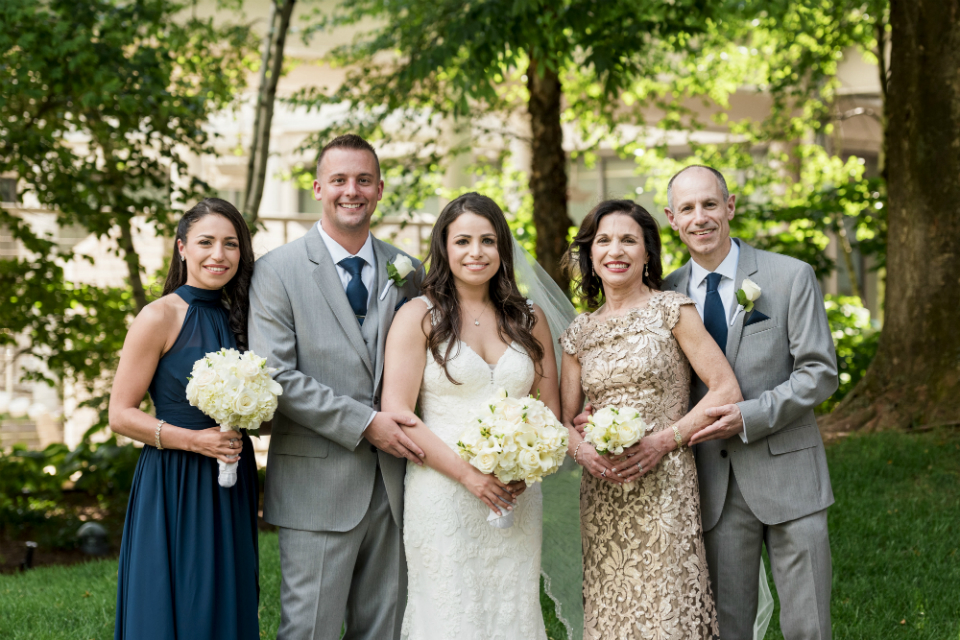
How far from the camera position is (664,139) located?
49.0 feet

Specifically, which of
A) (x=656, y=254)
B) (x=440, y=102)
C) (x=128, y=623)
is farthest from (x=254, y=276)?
(x=440, y=102)

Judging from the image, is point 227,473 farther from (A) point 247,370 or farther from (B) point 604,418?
(B) point 604,418

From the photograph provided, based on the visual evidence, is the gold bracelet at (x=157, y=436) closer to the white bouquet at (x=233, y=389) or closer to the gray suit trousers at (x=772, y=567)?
the white bouquet at (x=233, y=389)

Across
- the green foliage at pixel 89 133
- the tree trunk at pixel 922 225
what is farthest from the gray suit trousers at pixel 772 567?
the green foliage at pixel 89 133

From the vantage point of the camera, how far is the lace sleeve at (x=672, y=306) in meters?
3.58

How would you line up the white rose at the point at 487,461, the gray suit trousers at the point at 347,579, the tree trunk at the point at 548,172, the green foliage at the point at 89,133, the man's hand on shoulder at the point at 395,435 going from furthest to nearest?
the tree trunk at the point at 548,172 → the green foliage at the point at 89,133 → the gray suit trousers at the point at 347,579 → the man's hand on shoulder at the point at 395,435 → the white rose at the point at 487,461

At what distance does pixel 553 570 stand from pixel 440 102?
8.50m

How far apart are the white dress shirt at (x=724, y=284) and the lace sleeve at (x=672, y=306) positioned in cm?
18

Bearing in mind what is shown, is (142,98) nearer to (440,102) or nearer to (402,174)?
(402,174)

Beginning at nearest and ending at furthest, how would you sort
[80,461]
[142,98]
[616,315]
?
[616,315]
[142,98]
[80,461]

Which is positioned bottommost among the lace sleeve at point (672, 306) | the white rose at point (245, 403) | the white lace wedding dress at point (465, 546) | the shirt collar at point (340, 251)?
the white lace wedding dress at point (465, 546)

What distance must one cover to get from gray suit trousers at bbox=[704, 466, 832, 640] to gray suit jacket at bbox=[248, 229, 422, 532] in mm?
1379

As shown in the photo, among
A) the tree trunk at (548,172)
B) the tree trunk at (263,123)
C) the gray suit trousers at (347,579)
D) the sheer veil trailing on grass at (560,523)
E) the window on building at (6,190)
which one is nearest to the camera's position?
the gray suit trousers at (347,579)

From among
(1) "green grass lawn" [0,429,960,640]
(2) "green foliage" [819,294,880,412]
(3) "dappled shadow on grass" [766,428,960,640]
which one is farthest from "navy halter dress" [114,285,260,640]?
(2) "green foliage" [819,294,880,412]
